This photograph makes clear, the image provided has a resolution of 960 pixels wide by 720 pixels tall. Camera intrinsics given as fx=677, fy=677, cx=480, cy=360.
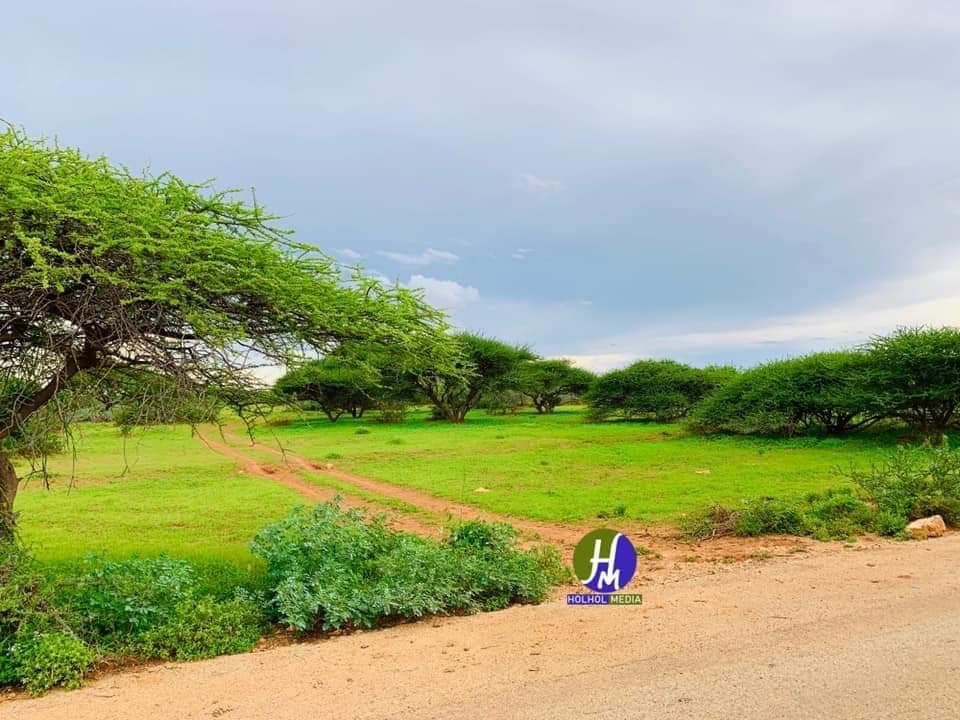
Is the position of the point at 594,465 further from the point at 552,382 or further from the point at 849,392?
the point at 552,382

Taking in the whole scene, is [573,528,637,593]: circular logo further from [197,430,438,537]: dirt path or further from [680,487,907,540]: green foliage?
[197,430,438,537]: dirt path

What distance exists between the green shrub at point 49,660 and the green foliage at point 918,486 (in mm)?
9374

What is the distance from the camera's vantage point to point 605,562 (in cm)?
752

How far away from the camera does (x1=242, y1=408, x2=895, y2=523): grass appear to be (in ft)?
42.4

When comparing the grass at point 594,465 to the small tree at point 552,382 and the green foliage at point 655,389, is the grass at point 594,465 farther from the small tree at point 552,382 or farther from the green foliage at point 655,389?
the small tree at point 552,382

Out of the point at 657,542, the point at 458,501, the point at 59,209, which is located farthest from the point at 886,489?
the point at 59,209

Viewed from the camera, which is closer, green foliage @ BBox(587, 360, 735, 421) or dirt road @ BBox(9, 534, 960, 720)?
dirt road @ BBox(9, 534, 960, 720)

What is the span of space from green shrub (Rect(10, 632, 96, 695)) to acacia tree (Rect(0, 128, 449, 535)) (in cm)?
191

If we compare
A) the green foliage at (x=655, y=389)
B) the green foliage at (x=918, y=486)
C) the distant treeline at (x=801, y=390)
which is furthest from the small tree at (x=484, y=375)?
the green foliage at (x=918, y=486)

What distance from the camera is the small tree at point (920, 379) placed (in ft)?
69.5

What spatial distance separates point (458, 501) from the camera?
1356cm

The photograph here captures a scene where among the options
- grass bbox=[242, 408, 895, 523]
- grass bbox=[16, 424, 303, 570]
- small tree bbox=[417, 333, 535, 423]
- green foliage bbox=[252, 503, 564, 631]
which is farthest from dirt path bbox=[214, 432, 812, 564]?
small tree bbox=[417, 333, 535, 423]

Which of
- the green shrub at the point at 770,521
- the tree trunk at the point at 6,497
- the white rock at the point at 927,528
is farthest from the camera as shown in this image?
the green shrub at the point at 770,521

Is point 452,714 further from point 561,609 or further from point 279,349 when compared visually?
point 279,349
